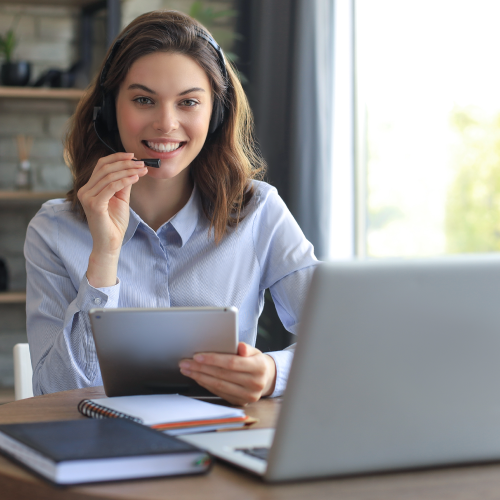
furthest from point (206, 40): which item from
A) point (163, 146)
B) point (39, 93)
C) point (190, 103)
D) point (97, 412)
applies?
point (39, 93)

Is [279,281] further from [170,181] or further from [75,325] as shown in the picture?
[75,325]

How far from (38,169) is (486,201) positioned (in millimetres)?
1853

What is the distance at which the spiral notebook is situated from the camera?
2.56 feet

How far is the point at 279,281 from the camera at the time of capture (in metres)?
1.52

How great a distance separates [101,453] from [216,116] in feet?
3.54

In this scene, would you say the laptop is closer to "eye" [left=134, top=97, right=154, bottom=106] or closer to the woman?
the woman

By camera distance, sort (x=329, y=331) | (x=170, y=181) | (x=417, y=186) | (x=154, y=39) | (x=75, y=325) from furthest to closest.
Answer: (x=417, y=186)
(x=170, y=181)
(x=154, y=39)
(x=75, y=325)
(x=329, y=331)

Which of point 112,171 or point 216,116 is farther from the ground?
point 216,116

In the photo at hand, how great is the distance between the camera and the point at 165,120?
1432 millimetres

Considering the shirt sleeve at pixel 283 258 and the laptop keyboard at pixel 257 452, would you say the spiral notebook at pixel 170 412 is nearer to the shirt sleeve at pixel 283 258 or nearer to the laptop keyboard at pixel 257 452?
the laptop keyboard at pixel 257 452

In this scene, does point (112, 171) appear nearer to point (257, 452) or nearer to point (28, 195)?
point (257, 452)

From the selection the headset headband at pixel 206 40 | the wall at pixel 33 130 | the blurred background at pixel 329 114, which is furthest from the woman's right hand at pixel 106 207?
the wall at pixel 33 130

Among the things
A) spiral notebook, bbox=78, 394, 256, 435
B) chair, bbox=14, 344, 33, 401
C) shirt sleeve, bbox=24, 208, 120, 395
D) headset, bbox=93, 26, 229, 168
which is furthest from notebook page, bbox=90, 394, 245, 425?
headset, bbox=93, 26, 229, 168

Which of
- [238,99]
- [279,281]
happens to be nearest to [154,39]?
[238,99]
